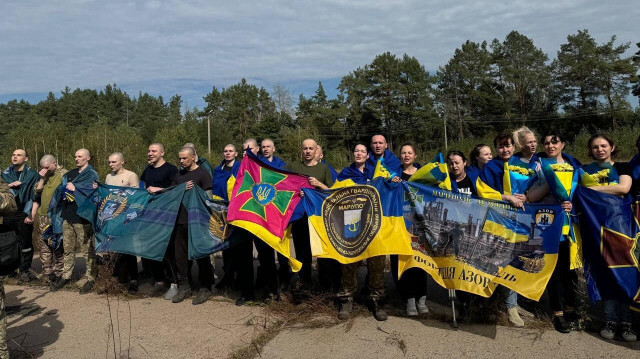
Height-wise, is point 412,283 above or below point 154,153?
below

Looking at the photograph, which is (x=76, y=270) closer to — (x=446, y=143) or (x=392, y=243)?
(x=392, y=243)

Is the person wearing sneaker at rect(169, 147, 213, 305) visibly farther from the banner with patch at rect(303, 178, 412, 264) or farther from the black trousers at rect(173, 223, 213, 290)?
the banner with patch at rect(303, 178, 412, 264)

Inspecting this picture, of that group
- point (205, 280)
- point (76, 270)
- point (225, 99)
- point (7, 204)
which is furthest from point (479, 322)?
point (225, 99)

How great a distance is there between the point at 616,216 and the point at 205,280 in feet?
17.3

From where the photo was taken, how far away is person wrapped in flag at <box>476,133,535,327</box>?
520cm

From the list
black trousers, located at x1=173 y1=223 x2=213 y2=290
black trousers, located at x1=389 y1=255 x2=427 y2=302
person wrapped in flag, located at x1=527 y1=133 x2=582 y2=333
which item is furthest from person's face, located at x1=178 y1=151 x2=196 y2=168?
person wrapped in flag, located at x1=527 y1=133 x2=582 y2=333

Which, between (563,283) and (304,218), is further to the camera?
(304,218)

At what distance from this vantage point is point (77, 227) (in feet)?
23.4

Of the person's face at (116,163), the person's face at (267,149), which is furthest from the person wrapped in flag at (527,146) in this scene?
the person's face at (116,163)

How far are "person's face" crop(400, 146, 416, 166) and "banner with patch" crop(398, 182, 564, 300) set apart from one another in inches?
21.4

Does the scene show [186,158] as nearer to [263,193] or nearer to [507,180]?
[263,193]

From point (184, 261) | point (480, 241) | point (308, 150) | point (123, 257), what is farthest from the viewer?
point (123, 257)

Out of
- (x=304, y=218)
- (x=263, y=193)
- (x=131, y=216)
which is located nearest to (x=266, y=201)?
(x=263, y=193)

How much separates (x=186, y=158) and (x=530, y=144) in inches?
184
